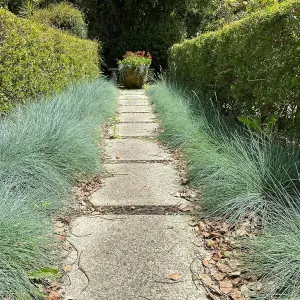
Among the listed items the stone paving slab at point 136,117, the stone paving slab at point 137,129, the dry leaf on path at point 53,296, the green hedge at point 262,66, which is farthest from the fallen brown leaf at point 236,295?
the stone paving slab at point 136,117

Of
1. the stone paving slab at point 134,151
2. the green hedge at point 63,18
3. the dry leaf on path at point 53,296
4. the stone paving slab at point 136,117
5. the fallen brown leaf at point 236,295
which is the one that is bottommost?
the dry leaf on path at point 53,296

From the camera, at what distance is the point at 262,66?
3799 millimetres

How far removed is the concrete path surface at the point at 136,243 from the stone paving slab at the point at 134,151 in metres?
0.29

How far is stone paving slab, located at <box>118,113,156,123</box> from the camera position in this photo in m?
6.51

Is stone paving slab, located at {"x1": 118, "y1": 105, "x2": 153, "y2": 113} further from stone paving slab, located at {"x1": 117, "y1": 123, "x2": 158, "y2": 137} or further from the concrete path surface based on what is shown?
the concrete path surface

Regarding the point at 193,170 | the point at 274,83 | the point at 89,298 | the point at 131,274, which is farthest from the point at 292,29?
the point at 89,298

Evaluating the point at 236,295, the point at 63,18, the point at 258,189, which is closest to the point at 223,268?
the point at 236,295

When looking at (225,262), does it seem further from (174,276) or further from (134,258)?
(134,258)

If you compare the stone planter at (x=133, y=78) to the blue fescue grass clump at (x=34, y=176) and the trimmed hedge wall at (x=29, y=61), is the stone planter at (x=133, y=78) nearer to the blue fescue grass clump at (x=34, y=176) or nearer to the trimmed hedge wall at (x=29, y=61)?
the trimmed hedge wall at (x=29, y=61)

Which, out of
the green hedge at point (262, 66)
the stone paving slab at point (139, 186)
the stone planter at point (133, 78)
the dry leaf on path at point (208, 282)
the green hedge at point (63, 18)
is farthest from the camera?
the stone planter at point (133, 78)

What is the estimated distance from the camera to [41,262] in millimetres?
1934

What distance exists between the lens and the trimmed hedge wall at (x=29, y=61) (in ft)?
13.6

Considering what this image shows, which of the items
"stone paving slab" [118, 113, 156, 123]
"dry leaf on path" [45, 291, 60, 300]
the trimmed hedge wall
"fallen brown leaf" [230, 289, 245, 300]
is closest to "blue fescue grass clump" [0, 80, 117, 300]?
"dry leaf on path" [45, 291, 60, 300]

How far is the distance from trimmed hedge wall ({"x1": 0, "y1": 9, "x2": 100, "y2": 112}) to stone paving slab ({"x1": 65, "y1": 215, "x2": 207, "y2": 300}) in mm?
2411
